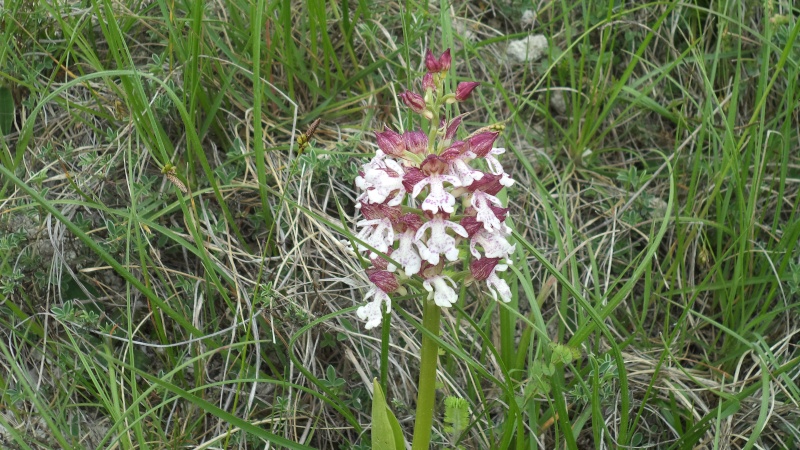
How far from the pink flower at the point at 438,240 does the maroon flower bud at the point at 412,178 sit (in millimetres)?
80

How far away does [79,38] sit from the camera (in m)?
2.46

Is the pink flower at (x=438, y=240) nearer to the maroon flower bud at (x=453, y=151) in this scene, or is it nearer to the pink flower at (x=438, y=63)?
the maroon flower bud at (x=453, y=151)

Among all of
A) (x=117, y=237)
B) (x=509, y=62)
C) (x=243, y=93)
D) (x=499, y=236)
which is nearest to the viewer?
(x=499, y=236)

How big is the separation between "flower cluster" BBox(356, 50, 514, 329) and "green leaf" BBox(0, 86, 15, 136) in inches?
60.2

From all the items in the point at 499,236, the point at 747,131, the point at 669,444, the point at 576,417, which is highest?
the point at 499,236

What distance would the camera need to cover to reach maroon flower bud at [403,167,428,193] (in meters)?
1.56

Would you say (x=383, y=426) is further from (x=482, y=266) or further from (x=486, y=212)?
(x=486, y=212)

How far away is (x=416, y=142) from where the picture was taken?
1.62 metres

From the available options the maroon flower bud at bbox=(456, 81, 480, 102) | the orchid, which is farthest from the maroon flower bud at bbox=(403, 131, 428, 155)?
the maroon flower bud at bbox=(456, 81, 480, 102)

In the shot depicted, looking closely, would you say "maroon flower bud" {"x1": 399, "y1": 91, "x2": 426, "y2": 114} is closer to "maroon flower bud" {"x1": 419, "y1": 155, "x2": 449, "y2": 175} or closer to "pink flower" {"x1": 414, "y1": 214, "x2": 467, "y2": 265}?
"maroon flower bud" {"x1": 419, "y1": 155, "x2": 449, "y2": 175}

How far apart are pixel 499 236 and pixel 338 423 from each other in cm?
94

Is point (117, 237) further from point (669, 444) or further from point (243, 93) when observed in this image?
point (669, 444)

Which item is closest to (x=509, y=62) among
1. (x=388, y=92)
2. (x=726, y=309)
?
(x=388, y=92)

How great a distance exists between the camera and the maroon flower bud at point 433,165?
1.55 m
